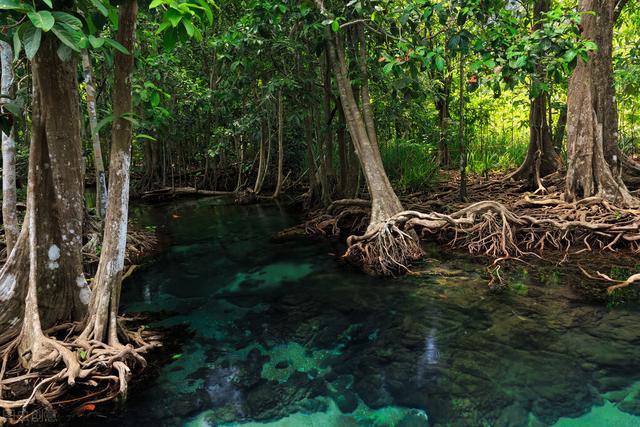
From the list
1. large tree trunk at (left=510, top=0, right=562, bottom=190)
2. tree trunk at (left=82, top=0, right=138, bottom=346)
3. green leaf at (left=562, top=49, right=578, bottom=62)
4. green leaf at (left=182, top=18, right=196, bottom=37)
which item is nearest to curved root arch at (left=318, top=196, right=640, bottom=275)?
large tree trunk at (left=510, top=0, right=562, bottom=190)

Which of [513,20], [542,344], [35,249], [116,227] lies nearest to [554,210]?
[513,20]

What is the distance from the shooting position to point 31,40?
6.68 ft

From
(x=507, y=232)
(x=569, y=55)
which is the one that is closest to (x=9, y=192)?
(x=569, y=55)

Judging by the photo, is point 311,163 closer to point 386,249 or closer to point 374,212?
point 374,212

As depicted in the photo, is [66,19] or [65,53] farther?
[65,53]

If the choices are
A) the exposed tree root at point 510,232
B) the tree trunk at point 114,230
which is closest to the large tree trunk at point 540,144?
the exposed tree root at point 510,232

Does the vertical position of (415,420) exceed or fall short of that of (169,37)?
it falls short

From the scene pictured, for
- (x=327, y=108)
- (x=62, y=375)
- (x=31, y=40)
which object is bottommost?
(x=62, y=375)

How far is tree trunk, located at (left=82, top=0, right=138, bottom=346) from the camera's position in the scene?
3.63 m

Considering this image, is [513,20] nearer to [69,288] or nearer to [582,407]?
[582,407]

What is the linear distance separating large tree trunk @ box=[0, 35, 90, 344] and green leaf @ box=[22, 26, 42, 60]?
1671 mm

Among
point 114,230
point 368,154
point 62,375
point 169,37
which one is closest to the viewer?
point 169,37

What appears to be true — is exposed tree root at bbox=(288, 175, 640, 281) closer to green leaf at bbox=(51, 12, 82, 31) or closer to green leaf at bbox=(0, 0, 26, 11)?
green leaf at bbox=(51, 12, 82, 31)

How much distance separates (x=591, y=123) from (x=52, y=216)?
7.74 metres
